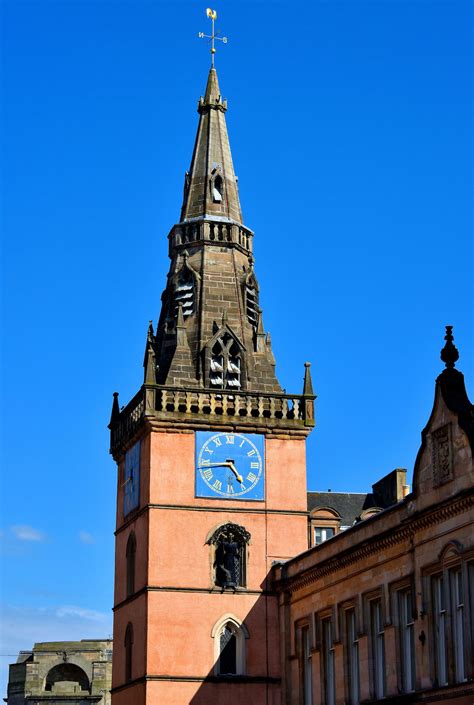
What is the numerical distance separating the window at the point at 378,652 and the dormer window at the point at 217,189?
72.1ft

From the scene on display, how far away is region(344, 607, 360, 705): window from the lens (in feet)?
150

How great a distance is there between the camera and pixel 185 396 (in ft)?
178

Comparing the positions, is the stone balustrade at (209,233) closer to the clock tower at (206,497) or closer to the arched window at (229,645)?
the clock tower at (206,497)

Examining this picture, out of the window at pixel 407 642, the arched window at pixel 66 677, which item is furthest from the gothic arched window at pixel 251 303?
the arched window at pixel 66 677

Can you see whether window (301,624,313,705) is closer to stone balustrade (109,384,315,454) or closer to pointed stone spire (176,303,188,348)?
stone balustrade (109,384,315,454)

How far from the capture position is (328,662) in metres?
48.3

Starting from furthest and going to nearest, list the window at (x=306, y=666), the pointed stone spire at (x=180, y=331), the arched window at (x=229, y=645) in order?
the pointed stone spire at (x=180, y=331)
the arched window at (x=229, y=645)
the window at (x=306, y=666)

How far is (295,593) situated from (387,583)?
884cm

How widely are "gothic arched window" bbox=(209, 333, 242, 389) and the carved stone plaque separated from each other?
1716 centimetres

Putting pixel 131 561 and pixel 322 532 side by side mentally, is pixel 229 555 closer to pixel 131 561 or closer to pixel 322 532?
pixel 131 561

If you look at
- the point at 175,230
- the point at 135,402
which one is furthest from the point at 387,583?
the point at 175,230

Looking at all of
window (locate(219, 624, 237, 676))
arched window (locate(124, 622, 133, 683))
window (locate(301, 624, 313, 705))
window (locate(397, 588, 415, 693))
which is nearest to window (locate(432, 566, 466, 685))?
window (locate(397, 588, 415, 693))

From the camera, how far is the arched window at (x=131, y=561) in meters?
55.2

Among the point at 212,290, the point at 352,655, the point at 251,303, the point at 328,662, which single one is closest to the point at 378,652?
the point at 352,655
